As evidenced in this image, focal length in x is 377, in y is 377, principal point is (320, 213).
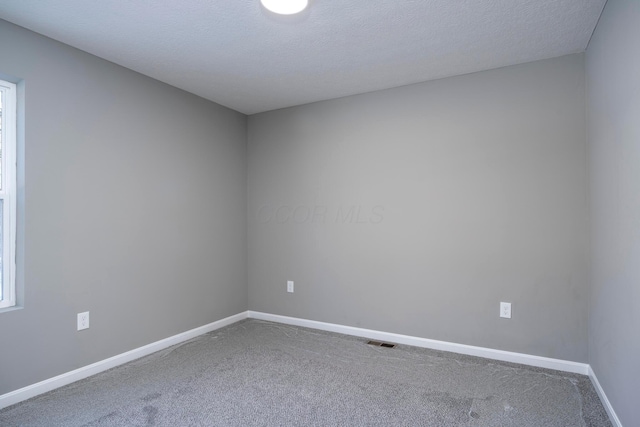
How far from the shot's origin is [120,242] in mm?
2920

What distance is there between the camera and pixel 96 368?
2.71 meters

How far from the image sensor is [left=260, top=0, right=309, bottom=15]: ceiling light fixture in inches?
80.6

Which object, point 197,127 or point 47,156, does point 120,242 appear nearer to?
point 47,156

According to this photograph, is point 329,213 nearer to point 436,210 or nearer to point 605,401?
point 436,210

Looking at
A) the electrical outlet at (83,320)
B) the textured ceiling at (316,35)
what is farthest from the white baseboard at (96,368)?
the textured ceiling at (316,35)

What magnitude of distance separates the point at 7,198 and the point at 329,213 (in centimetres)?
250

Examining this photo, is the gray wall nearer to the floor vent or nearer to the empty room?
the empty room

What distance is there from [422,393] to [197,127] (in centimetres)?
296

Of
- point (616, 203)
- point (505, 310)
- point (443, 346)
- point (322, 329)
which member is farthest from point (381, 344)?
point (616, 203)

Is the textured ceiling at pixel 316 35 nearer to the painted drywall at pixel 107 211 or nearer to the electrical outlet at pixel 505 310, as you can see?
the painted drywall at pixel 107 211

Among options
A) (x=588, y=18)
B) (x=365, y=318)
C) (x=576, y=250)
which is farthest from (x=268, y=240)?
(x=588, y=18)

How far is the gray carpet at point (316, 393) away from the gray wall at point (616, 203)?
36 cm

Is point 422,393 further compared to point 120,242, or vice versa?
point 120,242

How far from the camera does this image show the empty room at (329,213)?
2.17 m
